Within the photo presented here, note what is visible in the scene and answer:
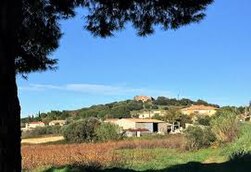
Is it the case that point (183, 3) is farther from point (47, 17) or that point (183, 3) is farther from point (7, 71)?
point (7, 71)

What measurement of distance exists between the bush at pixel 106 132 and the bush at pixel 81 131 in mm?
636

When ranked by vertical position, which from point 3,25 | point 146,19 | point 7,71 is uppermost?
point 146,19

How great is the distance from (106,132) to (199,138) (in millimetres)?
22381

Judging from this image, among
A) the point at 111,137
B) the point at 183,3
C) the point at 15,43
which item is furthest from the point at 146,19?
the point at 111,137

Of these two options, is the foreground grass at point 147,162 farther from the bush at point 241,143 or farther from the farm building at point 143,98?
the farm building at point 143,98

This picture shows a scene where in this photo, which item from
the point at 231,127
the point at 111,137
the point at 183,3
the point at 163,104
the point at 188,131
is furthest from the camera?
the point at 163,104

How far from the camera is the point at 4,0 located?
5.39 meters

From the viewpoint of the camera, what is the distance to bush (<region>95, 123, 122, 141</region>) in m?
59.3

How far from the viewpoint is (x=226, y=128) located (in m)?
35.7

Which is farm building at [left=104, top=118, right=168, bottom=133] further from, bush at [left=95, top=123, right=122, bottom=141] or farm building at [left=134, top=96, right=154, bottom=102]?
farm building at [left=134, top=96, right=154, bottom=102]

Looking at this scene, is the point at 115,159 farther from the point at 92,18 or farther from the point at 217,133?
the point at 92,18

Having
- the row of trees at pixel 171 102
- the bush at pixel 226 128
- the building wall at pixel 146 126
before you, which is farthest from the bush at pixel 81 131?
the row of trees at pixel 171 102

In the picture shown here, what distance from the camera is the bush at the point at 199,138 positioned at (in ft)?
123

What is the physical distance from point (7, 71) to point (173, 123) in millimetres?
89063
